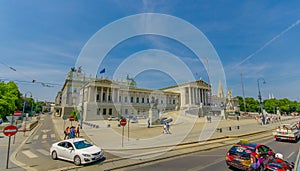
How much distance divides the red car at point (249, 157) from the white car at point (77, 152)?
24.6ft

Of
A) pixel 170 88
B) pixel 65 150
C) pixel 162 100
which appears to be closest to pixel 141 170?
pixel 65 150

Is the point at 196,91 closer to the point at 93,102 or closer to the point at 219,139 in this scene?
the point at 93,102

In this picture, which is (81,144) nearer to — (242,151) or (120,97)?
(242,151)

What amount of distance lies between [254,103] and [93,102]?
335 feet

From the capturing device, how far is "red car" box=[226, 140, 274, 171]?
7.32m

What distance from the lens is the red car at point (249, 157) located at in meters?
7.32

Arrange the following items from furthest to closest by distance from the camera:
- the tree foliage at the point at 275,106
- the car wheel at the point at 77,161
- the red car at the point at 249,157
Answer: the tree foliage at the point at 275,106 < the car wheel at the point at 77,161 < the red car at the point at 249,157

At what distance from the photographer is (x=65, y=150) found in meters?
9.94

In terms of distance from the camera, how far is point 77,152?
938 centimetres

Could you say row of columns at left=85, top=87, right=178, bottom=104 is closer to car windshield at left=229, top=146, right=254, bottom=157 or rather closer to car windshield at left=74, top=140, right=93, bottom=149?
car windshield at left=74, top=140, right=93, bottom=149

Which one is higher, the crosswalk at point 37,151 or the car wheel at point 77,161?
the car wheel at point 77,161

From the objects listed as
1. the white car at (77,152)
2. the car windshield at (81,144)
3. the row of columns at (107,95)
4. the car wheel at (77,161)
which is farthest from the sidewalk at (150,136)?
the row of columns at (107,95)

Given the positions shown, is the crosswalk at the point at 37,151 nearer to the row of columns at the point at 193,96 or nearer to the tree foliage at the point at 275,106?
the row of columns at the point at 193,96

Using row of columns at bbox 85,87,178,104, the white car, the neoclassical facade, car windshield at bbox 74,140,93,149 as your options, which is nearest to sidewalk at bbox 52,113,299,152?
the white car
